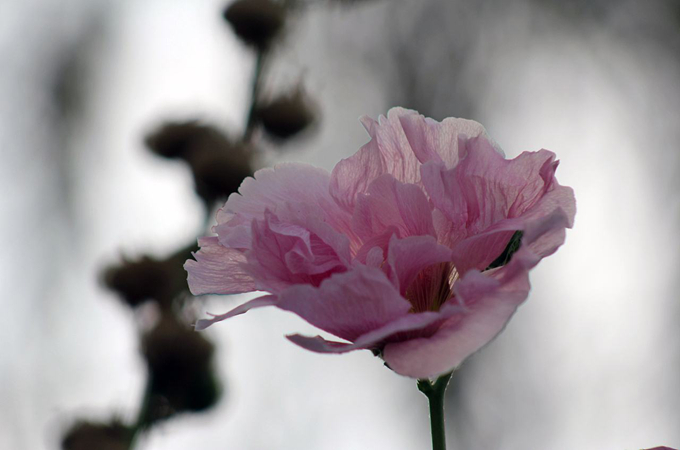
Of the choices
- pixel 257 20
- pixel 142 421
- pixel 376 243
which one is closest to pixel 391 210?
pixel 376 243

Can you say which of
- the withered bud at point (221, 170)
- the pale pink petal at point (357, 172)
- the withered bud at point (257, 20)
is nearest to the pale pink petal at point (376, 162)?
the pale pink petal at point (357, 172)

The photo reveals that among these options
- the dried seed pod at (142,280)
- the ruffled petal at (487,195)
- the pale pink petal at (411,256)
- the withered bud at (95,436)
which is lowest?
the withered bud at (95,436)

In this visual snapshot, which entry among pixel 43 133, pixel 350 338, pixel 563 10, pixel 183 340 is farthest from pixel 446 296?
pixel 563 10

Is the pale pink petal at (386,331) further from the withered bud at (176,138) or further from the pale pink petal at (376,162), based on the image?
the withered bud at (176,138)

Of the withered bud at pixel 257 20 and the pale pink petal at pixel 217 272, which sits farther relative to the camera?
the withered bud at pixel 257 20

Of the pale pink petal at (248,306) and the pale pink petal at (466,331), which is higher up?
the pale pink petal at (466,331)

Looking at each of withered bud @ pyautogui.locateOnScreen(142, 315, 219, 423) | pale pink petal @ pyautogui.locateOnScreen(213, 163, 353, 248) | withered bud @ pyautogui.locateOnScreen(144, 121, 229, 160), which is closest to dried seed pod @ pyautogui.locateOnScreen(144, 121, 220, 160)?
withered bud @ pyautogui.locateOnScreen(144, 121, 229, 160)

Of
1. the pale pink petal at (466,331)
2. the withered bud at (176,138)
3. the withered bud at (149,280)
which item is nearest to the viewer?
the pale pink petal at (466,331)
